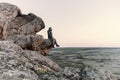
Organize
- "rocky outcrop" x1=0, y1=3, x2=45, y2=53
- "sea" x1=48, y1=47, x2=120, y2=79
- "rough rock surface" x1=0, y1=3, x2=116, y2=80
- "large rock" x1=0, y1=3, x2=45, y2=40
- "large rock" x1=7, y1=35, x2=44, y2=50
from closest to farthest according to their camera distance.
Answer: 1. "rough rock surface" x1=0, y1=3, x2=116, y2=80
2. "large rock" x1=7, y1=35, x2=44, y2=50
3. "rocky outcrop" x1=0, y1=3, x2=45, y2=53
4. "large rock" x1=0, y1=3, x2=45, y2=40
5. "sea" x1=48, y1=47, x2=120, y2=79

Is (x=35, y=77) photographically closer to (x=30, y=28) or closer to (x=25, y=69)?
(x=25, y=69)

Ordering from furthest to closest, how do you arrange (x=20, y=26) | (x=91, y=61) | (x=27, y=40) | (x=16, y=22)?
(x=91, y=61) → (x=16, y=22) → (x=20, y=26) → (x=27, y=40)

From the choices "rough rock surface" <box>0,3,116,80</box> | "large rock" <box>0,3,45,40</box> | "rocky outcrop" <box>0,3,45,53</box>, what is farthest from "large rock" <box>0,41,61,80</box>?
"large rock" <box>0,3,45,40</box>

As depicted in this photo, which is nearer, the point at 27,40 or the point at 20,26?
the point at 27,40

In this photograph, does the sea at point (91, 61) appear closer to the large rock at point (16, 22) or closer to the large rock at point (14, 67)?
the large rock at point (16, 22)

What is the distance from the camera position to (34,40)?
3678 centimetres

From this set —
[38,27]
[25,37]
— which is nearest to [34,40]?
[25,37]

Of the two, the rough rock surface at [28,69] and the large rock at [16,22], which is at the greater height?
the large rock at [16,22]

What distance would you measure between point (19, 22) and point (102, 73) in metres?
23.8

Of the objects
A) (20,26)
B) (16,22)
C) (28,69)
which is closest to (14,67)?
(28,69)

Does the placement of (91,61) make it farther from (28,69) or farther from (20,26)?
(28,69)

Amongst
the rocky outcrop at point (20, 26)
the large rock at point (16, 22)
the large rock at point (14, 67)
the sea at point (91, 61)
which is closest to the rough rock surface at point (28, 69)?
the large rock at point (14, 67)

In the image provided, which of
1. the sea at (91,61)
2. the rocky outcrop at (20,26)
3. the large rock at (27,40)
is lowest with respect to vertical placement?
the sea at (91,61)

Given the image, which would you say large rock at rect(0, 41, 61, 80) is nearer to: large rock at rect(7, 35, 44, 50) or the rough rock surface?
the rough rock surface
